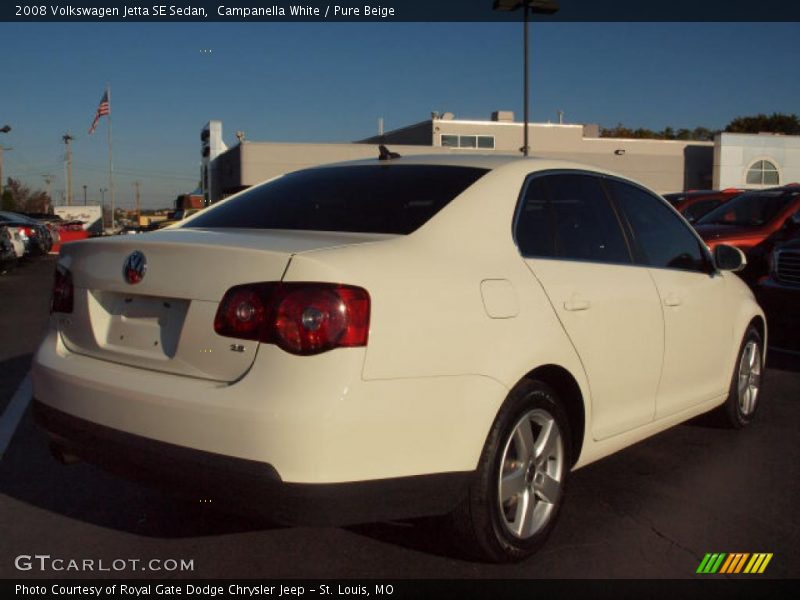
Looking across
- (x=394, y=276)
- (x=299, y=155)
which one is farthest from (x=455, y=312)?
(x=299, y=155)

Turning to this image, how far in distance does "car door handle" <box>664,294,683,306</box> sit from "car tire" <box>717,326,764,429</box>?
103cm

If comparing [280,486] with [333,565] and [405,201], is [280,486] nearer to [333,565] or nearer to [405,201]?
[333,565]

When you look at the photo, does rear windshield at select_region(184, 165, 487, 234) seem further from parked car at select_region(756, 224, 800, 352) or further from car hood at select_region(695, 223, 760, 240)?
car hood at select_region(695, 223, 760, 240)

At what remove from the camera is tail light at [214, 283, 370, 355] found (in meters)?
2.81

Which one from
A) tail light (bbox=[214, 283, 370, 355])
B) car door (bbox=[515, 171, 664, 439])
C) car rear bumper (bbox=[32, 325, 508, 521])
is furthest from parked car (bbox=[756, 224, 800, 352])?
tail light (bbox=[214, 283, 370, 355])

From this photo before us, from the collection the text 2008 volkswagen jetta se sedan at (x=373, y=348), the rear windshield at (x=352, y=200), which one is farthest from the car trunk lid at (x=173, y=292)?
the rear windshield at (x=352, y=200)

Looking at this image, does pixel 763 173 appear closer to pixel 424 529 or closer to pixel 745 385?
pixel 745 385

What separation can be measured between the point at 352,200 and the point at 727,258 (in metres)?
2.58

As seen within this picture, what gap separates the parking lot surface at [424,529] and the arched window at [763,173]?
44.8 m

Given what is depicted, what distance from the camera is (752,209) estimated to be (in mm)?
12328

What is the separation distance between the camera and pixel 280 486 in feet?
9.14

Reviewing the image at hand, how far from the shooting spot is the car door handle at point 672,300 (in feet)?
14.6

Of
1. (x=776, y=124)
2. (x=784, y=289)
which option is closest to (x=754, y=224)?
(x=784, y=289)
